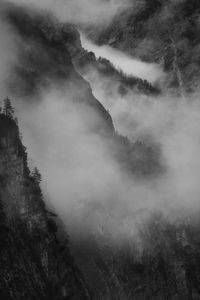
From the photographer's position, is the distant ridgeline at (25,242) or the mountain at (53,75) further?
the mountain at (53,75)

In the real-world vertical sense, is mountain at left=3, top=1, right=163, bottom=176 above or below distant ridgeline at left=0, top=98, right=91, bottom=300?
above

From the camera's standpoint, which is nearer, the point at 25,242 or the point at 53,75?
the point at 25,242

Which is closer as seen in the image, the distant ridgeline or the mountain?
the distant ridgeline

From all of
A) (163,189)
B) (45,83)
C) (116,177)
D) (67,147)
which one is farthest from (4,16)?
(163,189)

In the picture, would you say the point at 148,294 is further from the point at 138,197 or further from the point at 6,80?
the point at 6,80

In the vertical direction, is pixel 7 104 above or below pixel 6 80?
below

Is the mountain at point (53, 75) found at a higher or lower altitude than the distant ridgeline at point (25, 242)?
higher

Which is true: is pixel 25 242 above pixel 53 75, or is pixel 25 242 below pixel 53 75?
below

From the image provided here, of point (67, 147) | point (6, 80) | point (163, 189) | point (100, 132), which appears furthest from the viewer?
point (163, 189)
